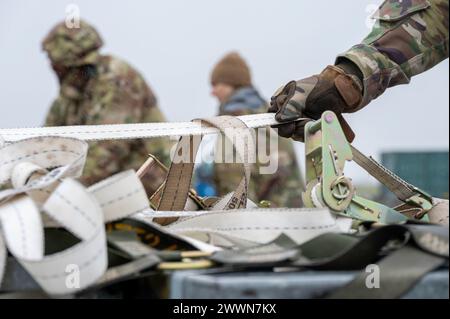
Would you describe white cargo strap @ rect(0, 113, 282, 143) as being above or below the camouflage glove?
below

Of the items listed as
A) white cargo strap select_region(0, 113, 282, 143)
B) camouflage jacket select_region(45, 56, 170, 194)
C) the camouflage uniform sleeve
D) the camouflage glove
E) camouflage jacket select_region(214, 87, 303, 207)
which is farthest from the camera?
camouflage jacket select_region(214, 87, 303, 207)

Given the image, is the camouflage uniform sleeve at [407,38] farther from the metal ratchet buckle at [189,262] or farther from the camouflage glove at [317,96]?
the metal ratchet buckle at [189,262]

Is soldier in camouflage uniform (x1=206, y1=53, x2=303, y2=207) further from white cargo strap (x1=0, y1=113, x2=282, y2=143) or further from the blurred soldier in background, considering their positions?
white cargo strap (x1=0, y1=113, x2=282, y2=143)

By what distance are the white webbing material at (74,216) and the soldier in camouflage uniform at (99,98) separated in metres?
4.52

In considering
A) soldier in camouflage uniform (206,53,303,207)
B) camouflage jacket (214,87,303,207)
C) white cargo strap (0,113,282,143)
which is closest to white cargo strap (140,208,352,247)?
white cargo strap (0,113,282,143)

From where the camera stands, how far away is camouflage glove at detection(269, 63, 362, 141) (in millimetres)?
1889

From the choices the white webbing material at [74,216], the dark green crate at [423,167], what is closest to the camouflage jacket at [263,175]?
the dark green crate at [423,167]

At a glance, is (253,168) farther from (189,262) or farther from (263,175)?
(189,262)

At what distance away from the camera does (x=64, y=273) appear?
1.16 metres

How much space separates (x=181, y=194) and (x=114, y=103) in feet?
14.5

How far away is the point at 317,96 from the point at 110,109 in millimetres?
4426

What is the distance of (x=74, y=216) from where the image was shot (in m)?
1.22

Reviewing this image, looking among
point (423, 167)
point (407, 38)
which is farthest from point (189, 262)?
point (423, 167)

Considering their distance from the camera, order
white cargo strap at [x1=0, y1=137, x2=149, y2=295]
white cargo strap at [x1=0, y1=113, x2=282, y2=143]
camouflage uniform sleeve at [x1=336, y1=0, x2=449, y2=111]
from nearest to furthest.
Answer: white cargo strap at [x1=0, y1=137, x2=149, y2=295], white cargo strap at [x1=0, y1=113, x2=282, y2=143], camouflage uniform sleeve at [x1=336, y1=0, x2=449, y2=111]
